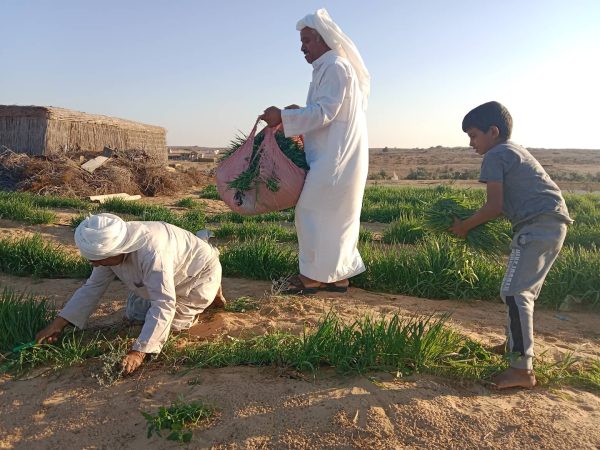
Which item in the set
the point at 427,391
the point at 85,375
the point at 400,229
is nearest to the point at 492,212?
the point at 427,391

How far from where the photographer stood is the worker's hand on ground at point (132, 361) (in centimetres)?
273

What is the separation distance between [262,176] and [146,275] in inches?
47.5

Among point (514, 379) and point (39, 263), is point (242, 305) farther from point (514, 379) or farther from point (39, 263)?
point (39, 263)

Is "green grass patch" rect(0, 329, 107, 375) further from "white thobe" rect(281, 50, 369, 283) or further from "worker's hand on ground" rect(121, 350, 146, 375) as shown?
"white thobe" rect(281, 50, 369, 283)

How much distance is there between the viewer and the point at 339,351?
2812mm

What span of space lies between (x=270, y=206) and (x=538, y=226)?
1.85 metres

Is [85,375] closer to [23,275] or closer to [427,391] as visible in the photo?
[427,391]

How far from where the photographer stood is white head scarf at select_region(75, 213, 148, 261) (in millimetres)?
2721

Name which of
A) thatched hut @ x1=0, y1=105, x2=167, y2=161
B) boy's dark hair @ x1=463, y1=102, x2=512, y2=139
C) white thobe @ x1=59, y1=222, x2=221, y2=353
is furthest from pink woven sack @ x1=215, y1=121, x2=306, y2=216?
thatched hut @ x1=0, y1=105, x2=167, y2=161

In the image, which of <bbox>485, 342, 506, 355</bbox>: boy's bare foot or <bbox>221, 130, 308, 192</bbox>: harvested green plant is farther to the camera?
<bbox>221, 130, 308, 192</bbox>: harvested green plant

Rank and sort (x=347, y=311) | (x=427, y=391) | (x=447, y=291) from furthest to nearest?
(x=447, y=291) < (x=347, y=311) < (x=427, y=391)

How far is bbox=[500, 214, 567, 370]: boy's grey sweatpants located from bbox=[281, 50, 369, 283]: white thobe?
60.7 inches

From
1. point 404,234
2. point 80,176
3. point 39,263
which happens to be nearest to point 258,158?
point 39,263

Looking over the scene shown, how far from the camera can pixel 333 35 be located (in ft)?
13.4
